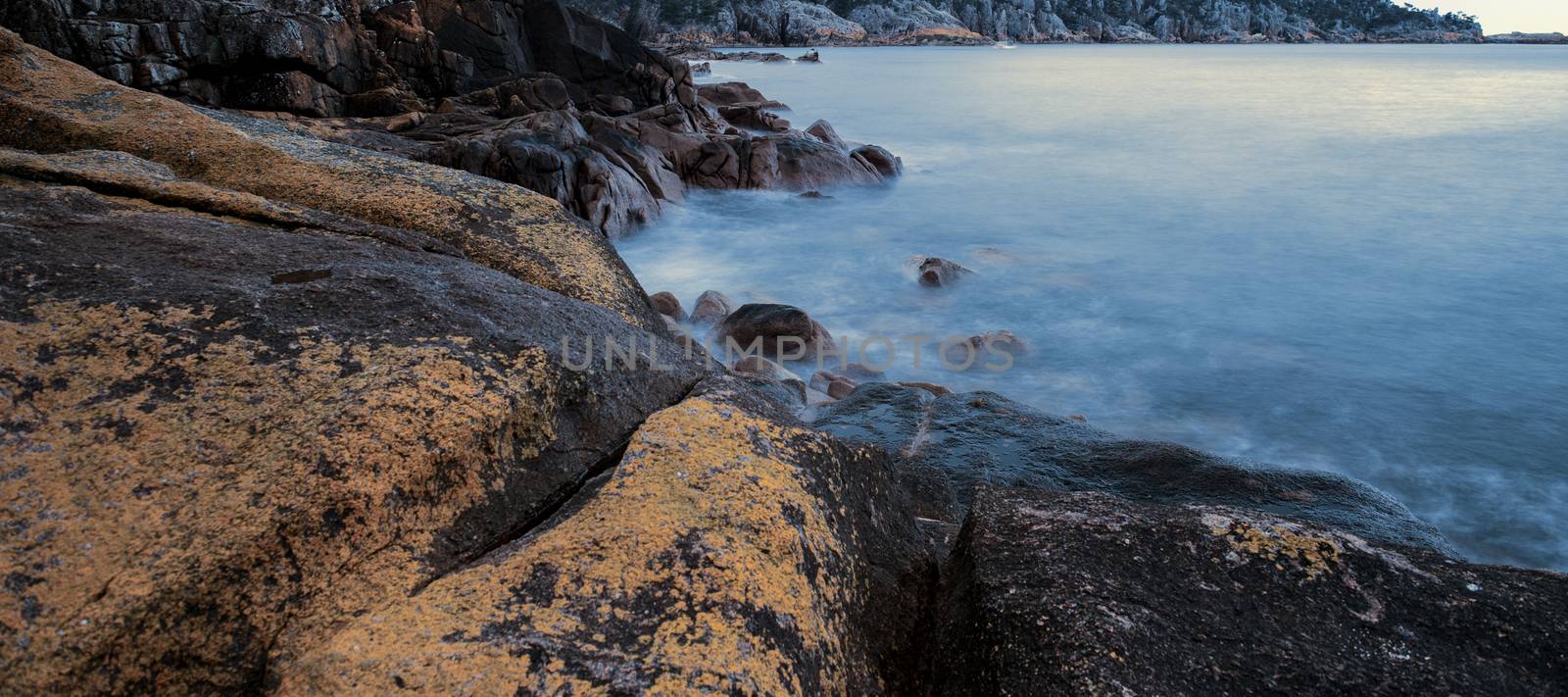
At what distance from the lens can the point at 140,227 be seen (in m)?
2.65

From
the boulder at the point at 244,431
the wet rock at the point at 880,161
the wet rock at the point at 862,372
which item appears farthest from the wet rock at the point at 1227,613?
the wet rock at the point at 880,161

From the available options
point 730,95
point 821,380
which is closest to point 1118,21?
point 730,95

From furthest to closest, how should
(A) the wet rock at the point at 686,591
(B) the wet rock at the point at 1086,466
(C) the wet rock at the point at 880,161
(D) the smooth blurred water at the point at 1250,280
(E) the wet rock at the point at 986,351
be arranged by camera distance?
(C) the wet rock at the point at 880,161 → (E) the wet rock at the point at 986,351 → (D) the smooth blurred water at the point at 1250,280 → (B) the wet rock at the point at 1086,466 → (A) the wet rock at the point at 686,591

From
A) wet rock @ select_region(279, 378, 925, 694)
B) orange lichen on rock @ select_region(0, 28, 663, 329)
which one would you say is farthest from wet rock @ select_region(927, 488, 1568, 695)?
orange lichen on rock @ select_region(0, 28, 663, 329)

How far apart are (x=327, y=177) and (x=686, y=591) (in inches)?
117

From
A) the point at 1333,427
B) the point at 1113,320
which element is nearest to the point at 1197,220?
the point at 1113,320

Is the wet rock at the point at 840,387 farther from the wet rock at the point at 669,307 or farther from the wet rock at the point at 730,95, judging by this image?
the wet rock at the point at 730,95

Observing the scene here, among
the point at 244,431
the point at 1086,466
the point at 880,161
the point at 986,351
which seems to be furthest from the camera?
the point at 880,161

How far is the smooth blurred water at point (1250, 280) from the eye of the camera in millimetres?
7234

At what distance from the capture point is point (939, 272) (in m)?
11.1

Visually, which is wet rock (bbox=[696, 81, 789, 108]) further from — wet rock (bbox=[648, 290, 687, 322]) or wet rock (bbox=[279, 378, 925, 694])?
wet rock (bbox=[279, 378, 925, 694])

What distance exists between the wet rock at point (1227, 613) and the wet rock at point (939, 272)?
354 inches

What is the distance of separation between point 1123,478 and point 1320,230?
40.8 ft

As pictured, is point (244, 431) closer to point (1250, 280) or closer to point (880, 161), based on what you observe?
point (1250, 280)
